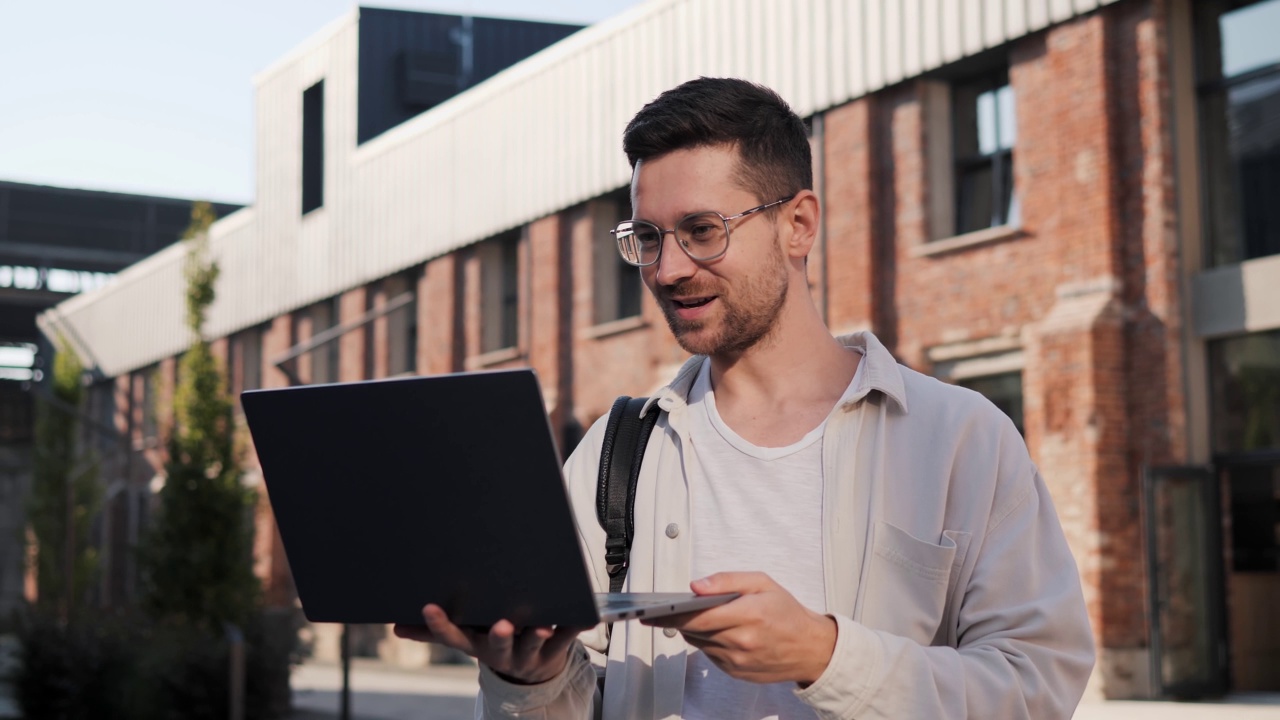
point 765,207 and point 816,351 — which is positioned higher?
point 765,207

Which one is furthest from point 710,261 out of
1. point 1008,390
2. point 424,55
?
point 424,55

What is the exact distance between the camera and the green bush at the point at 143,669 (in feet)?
52.0

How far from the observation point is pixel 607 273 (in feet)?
76.7

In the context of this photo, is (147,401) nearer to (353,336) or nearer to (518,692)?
(353,336)

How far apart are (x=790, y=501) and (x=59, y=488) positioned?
42393 millimetres

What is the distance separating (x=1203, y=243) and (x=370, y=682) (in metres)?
13.6

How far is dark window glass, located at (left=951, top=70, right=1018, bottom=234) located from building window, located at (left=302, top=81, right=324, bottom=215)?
18.4 m

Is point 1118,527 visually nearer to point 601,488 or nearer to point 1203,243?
point 1203,243

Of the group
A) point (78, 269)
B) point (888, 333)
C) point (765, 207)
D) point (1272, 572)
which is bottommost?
point (1272, 572)

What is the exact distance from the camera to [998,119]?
55.7 feet

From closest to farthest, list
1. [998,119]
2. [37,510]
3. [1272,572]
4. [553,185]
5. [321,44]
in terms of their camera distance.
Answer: [1272,572], [998,119], [553,185], [321,44], [37,510]

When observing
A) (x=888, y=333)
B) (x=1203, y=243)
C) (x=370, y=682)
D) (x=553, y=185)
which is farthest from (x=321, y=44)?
(x=1203, y=243)

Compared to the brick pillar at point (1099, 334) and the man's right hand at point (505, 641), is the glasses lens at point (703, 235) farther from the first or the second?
the brick pillar at point (1099, 334)

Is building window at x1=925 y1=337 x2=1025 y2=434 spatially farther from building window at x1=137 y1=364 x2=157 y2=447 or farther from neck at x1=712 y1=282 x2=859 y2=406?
building window at x1=137 y1=364 x2=157 y2=447
